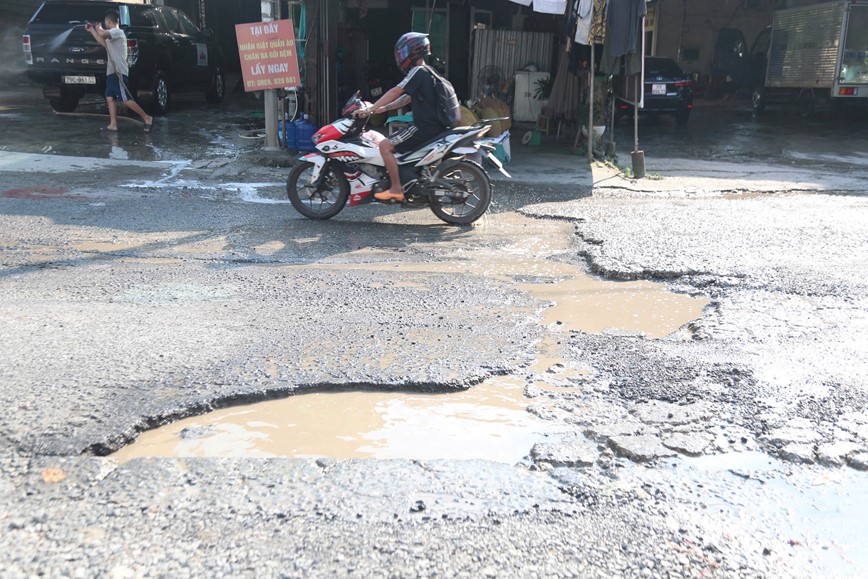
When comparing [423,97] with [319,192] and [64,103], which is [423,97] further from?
[64,103]

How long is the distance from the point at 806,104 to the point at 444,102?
15071 millimetres

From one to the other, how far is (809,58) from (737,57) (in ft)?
23.6

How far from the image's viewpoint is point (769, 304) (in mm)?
5250

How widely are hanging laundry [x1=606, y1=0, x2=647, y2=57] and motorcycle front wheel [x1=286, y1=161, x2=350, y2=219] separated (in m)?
5.02

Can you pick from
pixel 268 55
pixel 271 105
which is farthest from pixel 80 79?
pixel 268 55

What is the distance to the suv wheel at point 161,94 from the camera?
15.0 m

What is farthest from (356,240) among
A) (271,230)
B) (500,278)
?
(500,278)

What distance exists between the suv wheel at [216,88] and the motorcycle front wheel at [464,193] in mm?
12056

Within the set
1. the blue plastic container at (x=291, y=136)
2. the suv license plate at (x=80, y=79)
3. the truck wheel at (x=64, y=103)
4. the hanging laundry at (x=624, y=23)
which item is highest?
the hanging laundry at (x=624, y=23)

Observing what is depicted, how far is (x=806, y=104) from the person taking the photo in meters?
19.2

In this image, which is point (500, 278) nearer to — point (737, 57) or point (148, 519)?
point (148, 519)

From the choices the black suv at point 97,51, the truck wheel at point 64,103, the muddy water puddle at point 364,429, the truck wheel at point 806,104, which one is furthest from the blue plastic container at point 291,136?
the truck wheel at point 806,104

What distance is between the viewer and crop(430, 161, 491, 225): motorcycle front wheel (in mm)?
7586

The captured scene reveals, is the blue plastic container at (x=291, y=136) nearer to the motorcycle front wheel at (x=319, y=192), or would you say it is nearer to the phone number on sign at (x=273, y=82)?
the phone number on sign at (x=273, y=82)
